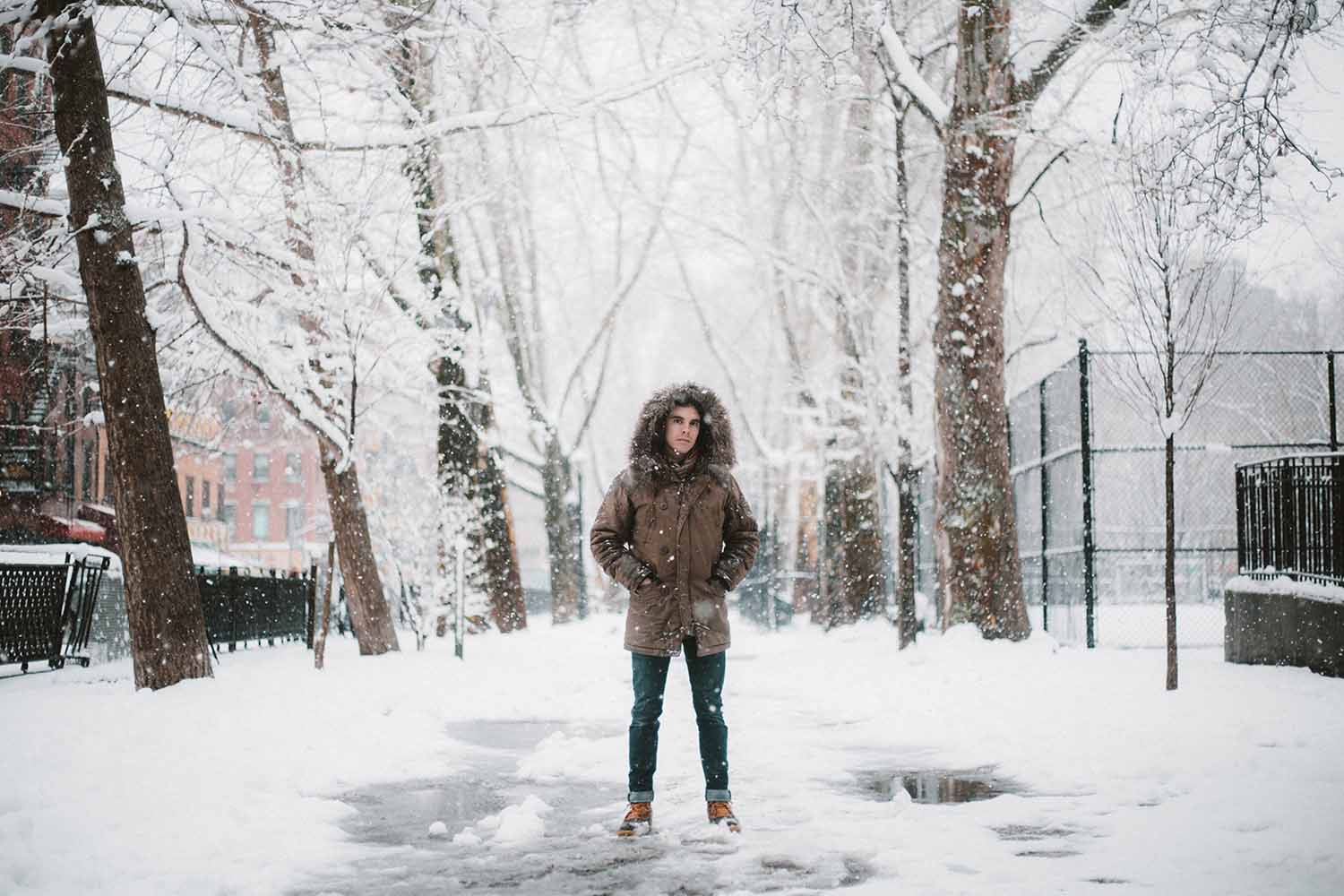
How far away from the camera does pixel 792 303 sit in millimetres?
29703

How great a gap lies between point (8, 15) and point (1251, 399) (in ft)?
84.5

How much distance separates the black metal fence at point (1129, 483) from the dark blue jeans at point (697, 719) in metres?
5.87

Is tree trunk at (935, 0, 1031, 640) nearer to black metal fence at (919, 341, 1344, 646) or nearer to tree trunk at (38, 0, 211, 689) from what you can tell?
black metal fence at (919, 341, 1344, 646)

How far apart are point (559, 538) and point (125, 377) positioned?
19.2 m

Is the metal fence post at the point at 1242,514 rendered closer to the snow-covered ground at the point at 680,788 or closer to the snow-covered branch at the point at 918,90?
the snow-covered ground at the point at 680,788

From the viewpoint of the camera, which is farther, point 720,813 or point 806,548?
point 806,548

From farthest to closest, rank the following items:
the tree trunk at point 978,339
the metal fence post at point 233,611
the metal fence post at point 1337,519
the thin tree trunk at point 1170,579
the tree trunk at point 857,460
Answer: the tree trunk at point 857,460 → the metal fence post at point 233,611 → the tree trunk at point 978,339 → the metal fence post at point 1337,519 → the thin tree trunk at point 1170,579

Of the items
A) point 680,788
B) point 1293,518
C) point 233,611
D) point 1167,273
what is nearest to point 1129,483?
point 1293,518

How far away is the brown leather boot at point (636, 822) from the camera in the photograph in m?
5.76

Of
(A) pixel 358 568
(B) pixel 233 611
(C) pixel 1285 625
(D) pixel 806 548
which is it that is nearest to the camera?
(C) pixel 1285 625

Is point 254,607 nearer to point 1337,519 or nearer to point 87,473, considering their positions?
point 1337,519

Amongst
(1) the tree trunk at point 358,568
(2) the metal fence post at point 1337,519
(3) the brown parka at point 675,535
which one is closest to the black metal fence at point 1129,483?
(2) the metal fence post at point 1337,519

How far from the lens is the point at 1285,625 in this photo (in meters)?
10.5

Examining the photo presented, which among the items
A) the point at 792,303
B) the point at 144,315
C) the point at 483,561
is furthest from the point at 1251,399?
the point at 144,315
